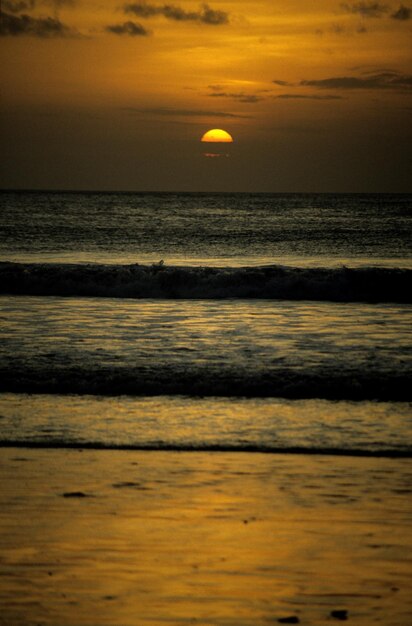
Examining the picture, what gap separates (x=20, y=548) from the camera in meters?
4.38

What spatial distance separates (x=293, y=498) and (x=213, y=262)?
3061 centimetres

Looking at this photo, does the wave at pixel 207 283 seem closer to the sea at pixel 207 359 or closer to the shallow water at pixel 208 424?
the sea at pixel 207 359

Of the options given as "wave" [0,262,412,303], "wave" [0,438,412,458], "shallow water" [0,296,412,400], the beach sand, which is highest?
the beach sand

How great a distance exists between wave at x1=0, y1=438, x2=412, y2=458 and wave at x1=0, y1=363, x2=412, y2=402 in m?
2.46

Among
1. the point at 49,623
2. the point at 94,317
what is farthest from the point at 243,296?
the point at 49,623

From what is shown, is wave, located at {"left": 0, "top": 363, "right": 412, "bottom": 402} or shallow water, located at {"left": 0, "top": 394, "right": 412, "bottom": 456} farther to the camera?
wave, located at {"left": 0, "top": 363, "right": 412, "bottom": 402}

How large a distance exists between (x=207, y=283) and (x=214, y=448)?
18.7 meters

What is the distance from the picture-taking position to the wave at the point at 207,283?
78.0ft

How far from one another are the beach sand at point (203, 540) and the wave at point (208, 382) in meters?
2.97

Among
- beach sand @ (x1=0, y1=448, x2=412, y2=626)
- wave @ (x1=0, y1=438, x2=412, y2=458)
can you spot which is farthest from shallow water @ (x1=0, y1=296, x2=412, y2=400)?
beach sand @ (x1=0, y1=448, x2=412, y2=626)

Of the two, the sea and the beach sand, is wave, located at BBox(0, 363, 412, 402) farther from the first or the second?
the beach sand

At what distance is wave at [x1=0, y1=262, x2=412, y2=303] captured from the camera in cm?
2378

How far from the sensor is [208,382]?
32.0 ft

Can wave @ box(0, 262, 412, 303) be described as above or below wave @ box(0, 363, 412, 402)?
below
